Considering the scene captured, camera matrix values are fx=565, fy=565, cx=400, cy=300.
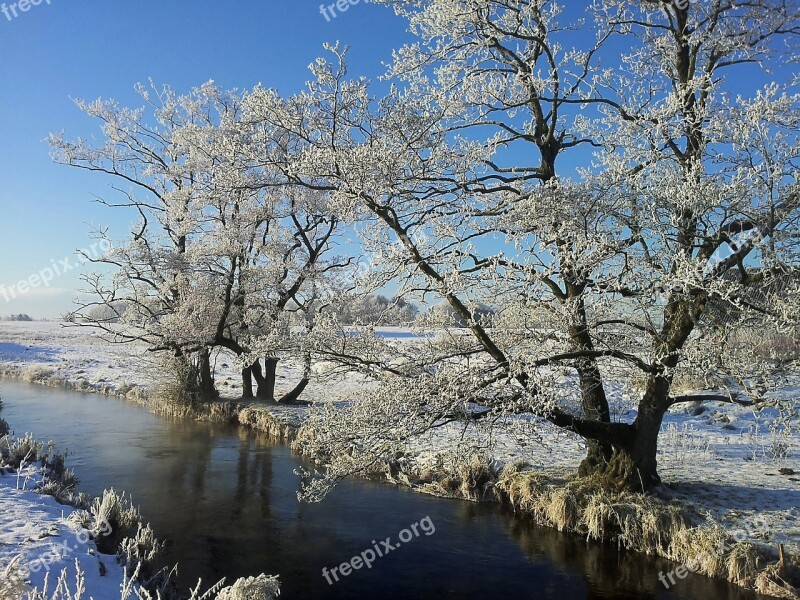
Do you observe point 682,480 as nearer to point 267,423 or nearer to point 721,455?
point 721,455

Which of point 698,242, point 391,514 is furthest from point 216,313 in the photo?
point 698,242

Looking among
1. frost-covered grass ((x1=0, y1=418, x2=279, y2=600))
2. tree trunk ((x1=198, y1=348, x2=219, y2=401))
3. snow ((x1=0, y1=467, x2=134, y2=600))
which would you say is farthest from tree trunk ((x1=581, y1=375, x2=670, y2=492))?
tree trunk ((x1=198, y1=348, x2=219, y2=401))

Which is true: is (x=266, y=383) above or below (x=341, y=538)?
above

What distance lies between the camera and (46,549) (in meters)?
6.12

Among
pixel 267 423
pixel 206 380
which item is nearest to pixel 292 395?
pixel 267 423

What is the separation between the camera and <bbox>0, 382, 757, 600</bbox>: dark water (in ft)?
26.0

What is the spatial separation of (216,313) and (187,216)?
358 centimetres

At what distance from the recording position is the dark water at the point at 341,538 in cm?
792

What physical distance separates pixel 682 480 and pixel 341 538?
635cm

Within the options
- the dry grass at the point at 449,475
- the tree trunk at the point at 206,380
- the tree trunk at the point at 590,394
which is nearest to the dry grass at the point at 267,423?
the tree trunk at the point at 206,380

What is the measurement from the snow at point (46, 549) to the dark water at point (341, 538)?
5.40ft

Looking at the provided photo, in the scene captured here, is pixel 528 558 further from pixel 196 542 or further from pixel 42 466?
pixel 42 466

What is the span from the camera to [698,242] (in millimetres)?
8523

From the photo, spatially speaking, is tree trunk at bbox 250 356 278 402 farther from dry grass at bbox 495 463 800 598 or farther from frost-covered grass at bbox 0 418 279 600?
dry grass at bbox 495 463 800 598
